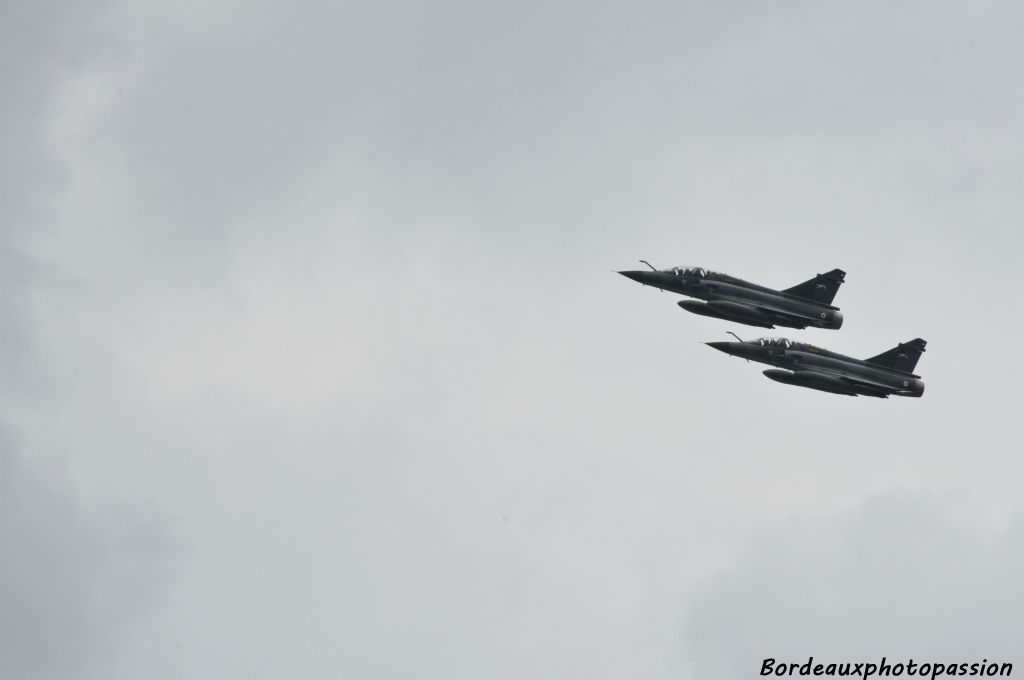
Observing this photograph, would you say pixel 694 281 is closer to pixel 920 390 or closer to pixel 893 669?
pixel 920 390

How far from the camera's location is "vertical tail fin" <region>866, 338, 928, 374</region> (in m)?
166

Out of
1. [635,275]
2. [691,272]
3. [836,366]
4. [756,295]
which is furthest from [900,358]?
[635,275]

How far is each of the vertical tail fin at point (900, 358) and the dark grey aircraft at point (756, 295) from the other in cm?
685

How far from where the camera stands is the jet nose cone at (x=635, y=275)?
523ft

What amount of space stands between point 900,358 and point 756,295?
16.6 metres

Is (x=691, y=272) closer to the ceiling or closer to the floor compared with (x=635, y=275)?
closer to the ceiling

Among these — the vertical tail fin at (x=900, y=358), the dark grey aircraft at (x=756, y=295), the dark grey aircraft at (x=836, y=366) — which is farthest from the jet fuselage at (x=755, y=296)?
the vertical tail fin at (x=900, y=358)

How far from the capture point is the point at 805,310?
16125cm

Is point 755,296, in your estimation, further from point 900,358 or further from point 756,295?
point 900,358

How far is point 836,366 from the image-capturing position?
538 feet

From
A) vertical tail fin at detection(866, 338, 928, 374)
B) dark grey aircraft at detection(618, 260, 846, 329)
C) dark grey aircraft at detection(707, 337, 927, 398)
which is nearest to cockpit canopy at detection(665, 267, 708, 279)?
dark grey aircraft at detection(618, 260, 846, 329)

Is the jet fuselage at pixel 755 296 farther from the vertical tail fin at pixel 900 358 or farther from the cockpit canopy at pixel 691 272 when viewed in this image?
the vertical tail fin at pixel 900 358

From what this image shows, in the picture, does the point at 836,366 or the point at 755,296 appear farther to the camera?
the point at 836,366

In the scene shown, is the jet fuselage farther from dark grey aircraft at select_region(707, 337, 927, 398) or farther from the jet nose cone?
dark grey aircraft at select_region(707, 337, 927, 398)
